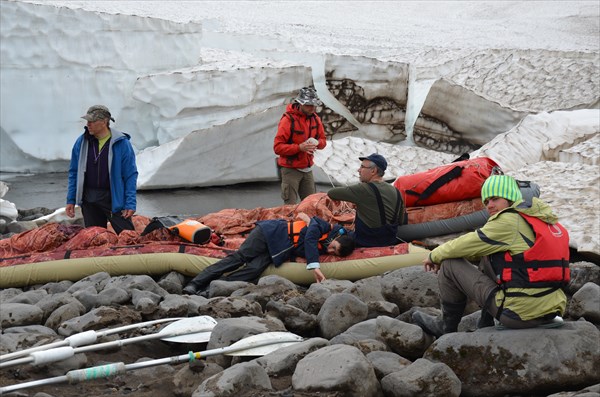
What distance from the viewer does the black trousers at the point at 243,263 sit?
6223mm

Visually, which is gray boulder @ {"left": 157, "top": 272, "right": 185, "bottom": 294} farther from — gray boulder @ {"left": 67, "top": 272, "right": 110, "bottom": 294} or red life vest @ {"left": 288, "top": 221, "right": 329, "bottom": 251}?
red life vest @ {"left": 288, "top": 221, "right": 329, "bottom": 251}

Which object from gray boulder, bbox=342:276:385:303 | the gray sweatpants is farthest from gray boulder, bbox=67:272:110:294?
the gray sweatpants

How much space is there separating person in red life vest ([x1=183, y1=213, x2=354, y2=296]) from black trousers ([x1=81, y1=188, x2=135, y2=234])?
0.85 meters

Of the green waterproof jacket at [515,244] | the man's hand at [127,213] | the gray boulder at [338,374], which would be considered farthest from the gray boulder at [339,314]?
the man's hand at [127,213]

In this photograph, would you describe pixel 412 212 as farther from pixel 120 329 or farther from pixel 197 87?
pixel 197 87

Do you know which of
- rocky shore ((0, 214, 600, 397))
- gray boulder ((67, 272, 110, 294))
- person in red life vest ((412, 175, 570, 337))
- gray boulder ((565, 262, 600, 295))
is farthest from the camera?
gray boulder ((67, 272, 110, 294))

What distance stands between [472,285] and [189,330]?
149 centimetres

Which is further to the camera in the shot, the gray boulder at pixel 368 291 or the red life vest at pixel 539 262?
the gray boulder at pixel 368 291

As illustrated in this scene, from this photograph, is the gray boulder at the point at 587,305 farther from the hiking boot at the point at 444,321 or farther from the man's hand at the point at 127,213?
the man's hand at the point at 127,213

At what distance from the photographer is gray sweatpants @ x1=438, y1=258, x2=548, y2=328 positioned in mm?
4121

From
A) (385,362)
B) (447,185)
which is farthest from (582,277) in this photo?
(385,362)

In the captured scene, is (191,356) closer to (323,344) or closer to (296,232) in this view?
(323,344)

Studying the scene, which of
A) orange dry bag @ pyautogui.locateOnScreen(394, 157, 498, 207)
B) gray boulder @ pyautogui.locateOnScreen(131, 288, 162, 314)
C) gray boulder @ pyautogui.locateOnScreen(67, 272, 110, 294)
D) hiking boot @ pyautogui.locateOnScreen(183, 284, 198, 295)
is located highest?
orange dry bag @ pyautogui.locateOnScreen(394, 157, 498, 207)

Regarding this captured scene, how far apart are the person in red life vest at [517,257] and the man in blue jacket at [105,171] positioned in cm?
315
